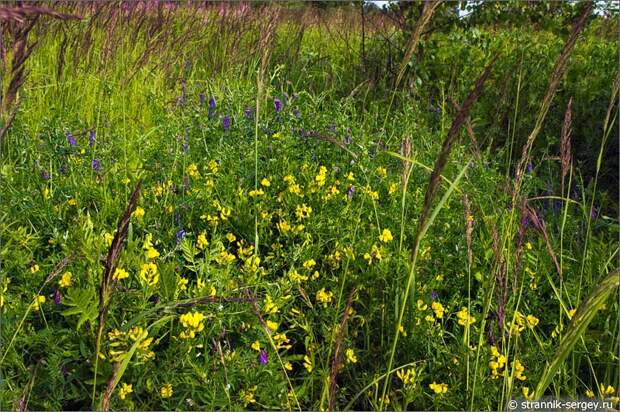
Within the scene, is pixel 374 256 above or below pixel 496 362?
above

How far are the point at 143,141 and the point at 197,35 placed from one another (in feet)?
8.88

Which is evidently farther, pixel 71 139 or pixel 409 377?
pixel 71 139

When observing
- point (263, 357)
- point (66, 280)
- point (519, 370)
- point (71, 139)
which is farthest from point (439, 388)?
point (71, 139)

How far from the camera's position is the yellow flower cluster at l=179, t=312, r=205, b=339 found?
167 cm

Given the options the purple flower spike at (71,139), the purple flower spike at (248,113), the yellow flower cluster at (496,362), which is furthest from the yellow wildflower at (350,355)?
the purple flower spike at (248,113)

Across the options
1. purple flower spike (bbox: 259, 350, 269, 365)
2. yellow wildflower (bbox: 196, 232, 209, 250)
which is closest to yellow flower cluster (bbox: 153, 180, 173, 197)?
yellow wildflower (bbox: 196, 232, 209, 250)

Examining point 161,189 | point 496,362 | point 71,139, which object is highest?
point 71,139

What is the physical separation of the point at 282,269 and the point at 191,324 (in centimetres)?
67

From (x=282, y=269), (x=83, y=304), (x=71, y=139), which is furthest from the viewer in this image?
(x=71, y=139)

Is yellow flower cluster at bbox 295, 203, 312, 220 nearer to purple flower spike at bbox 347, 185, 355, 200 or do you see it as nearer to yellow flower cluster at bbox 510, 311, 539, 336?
purple flower spike at bbox 347, 185, 355, 200

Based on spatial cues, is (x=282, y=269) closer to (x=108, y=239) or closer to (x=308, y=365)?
(x=308, y=365)

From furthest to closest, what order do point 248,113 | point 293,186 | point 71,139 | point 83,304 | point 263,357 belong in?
point 248,113 → point 71,139 → point 293,186 → point 263,357 → point 83,304

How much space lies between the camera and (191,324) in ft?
5.59

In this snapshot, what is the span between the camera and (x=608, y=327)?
6.77ft
